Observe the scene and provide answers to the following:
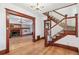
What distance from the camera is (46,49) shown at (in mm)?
2264

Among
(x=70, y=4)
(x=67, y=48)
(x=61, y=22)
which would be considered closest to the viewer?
(x=70, y=4)

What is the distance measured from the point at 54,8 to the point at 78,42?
0.85 metres

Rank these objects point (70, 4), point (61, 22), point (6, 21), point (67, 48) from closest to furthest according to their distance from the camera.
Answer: point (70, 4) → point (61, 22) → point (67, 48) → point (6, 21)

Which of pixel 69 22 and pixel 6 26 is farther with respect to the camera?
pixel 6 26

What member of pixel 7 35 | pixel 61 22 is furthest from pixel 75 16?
pixel 7 35

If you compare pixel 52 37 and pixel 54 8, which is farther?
pixel 52 37

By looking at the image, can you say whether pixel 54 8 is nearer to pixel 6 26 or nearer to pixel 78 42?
pixel 78 42

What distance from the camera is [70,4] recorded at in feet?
6.33

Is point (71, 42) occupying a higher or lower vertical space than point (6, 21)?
lower

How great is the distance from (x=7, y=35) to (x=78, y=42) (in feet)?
5.13

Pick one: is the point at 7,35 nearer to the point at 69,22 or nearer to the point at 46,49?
the point at 46,49

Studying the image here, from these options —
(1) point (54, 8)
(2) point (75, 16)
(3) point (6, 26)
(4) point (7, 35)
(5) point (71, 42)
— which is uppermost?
(1) point (54, 8)
